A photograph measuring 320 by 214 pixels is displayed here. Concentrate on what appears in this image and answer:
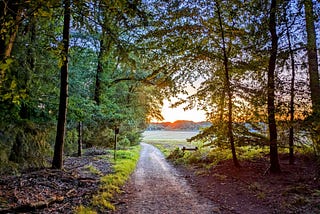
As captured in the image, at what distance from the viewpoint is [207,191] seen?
26.2 feet

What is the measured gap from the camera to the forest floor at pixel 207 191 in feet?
19.5

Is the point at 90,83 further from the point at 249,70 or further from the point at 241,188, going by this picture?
the point at 241,188

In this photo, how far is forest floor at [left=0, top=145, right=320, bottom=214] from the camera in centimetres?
595

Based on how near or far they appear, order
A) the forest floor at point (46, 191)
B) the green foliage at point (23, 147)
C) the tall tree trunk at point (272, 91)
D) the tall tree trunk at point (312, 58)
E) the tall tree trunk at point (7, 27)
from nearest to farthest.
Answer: the tall tree trunk at point (7, 27), the forest floor at point (46, 191), the green foliage at point (23, 147), the tall tree trunk at point (312, 58), the tall tree trunk at point (272, 91)

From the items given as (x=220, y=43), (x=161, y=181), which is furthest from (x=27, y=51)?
(x=220, y=43)

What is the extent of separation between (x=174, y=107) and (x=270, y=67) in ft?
13.5

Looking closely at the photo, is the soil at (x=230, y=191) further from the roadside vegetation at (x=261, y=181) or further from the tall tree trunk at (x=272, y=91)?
the tall tree trunk at (x=272, y=91)

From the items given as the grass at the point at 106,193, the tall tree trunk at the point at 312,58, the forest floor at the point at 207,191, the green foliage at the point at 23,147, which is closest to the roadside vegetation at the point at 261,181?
the forest floor at the point at 207,191

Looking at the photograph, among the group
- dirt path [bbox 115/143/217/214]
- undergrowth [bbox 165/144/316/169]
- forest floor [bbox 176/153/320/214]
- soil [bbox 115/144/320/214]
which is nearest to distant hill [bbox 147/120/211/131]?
undergrowth [bbox 165/144/316/169]

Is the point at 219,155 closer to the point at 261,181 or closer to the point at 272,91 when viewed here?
the point at 261,181

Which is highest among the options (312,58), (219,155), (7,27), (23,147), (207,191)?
(312,58)

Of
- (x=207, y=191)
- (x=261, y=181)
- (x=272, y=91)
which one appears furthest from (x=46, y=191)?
(x=272, y=91)

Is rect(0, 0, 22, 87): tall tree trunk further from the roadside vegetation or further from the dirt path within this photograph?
the roadside vegetation

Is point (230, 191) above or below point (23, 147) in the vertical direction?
below
